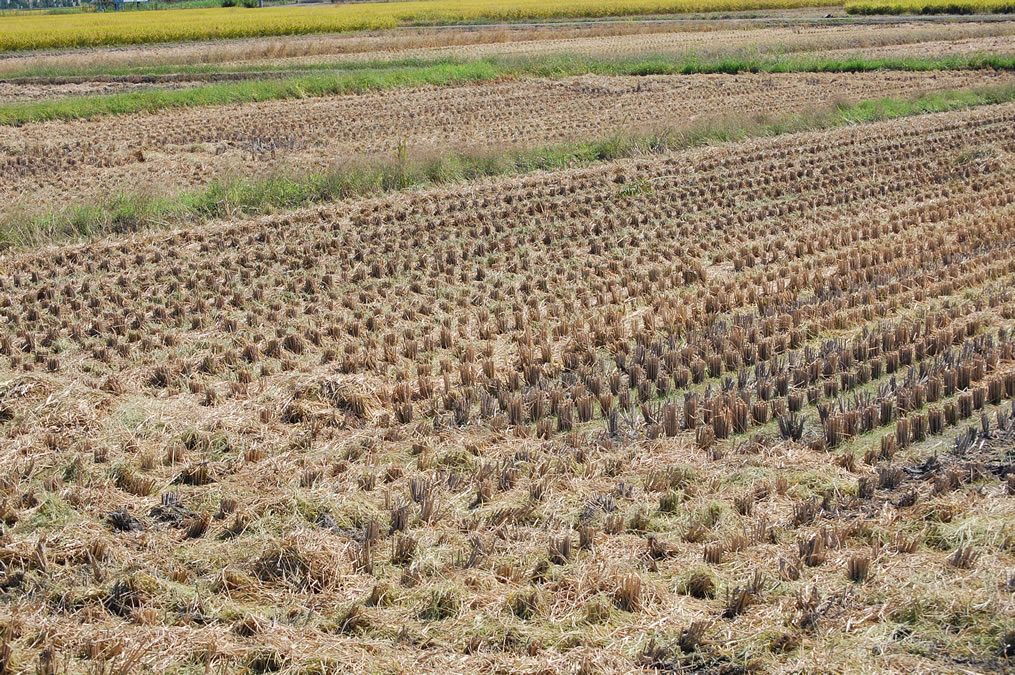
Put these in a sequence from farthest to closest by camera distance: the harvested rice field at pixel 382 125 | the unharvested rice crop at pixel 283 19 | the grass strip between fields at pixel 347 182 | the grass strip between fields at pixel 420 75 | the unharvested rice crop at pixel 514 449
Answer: the unharvested rice crop at pixel 283 19 → the grass strip between fields at pixel 420 75 → the harvested rice field at pixel 382 125 → the grass strip between fields at pixel 347 182 → the unharvested rice crop at pixel 514 449

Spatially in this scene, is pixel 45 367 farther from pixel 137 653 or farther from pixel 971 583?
pixel 971 583

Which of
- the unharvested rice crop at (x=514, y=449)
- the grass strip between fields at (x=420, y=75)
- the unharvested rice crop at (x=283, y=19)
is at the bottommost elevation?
the unharvested rice crop at (x=514, y=449)

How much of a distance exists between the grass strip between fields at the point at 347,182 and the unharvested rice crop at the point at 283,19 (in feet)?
112

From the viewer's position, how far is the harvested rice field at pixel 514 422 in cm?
485

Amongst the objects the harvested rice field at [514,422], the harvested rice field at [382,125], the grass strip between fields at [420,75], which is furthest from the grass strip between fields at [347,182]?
the grass strip between fields at [420,75]

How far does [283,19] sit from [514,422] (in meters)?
49.6

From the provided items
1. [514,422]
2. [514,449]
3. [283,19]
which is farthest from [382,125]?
[283,19]

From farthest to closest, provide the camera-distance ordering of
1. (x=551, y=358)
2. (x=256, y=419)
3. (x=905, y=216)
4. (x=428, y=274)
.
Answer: (x=905, y=216) → (x=428, y=274) → (x=551, y=358) → (x=256, y=419)

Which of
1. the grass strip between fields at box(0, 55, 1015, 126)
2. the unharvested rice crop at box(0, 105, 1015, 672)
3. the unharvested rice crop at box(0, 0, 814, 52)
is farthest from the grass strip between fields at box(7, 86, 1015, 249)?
the unharvested rice crop at box(0, 0, 814, 52)

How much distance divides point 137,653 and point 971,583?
397 centimetres

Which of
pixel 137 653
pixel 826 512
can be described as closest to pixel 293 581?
pixel 137 653

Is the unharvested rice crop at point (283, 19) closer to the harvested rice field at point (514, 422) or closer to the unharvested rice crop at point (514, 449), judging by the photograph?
the harvested rice field at point (514, 422)

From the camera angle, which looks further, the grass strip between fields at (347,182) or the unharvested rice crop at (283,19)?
the unharvested rice crop at (283,19)

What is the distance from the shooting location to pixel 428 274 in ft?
37.4
